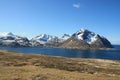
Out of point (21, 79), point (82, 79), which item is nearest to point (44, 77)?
point (21, 79)

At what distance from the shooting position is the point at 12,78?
3350 centimetres

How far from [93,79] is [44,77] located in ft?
28.6

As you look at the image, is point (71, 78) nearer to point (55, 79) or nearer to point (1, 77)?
point (55, 79)

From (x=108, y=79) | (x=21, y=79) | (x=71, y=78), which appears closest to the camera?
(x=21, y=79)

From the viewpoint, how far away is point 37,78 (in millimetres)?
34469

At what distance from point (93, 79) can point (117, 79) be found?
5869 mm

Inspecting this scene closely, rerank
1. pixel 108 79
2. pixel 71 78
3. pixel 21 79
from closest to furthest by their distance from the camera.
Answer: pixel 21 79 → pixel 71 78 → pixel 108 79

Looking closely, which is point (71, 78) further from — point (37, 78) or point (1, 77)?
point (1, 77)

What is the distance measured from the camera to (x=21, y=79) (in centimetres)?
3344

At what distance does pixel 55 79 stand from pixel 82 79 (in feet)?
15.6

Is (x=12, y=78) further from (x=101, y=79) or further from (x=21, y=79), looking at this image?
(x=101, y=79)

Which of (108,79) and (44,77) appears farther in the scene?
(108,79)

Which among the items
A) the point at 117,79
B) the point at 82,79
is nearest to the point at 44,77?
the point at 82,79

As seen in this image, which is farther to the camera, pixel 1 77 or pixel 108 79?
pixel 108 79
